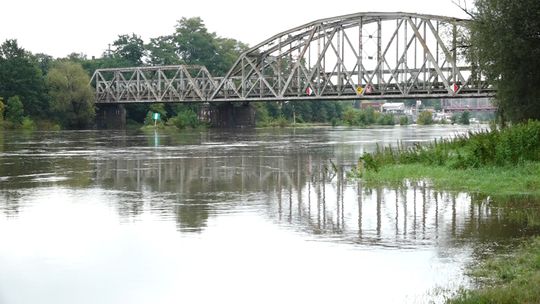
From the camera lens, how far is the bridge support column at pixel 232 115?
442 feet

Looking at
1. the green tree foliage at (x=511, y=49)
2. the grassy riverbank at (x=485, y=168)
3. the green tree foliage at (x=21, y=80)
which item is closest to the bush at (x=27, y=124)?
the green tree foliage at (x=21, y=80)

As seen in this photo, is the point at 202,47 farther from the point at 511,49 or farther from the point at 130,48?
the point at 511,49

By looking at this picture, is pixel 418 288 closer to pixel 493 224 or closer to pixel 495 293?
pixel 495 293

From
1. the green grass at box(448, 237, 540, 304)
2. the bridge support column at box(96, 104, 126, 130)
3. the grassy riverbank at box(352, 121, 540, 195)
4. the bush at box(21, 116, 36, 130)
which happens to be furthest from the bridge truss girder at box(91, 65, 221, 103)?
the green grass at box(448, 237, 540, 304)

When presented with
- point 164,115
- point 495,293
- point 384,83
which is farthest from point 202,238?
point 164,115

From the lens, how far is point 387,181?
26.4m

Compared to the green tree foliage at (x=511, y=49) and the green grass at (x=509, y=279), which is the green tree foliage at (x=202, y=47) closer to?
the green tree foliage at (x=511, y=49)

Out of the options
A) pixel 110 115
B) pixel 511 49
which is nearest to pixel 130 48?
pixel 110 115

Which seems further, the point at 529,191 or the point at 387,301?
the point at 529,191

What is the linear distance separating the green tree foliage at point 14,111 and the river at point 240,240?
89.8m

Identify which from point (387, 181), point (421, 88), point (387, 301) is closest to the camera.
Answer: point (387, 301)

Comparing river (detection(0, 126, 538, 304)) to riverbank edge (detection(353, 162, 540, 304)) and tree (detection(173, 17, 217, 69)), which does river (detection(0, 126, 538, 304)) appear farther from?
tree (detection(173, 17, 217, 69))

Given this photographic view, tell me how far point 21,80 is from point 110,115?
21.7 metres

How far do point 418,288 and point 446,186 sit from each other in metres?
12.8
